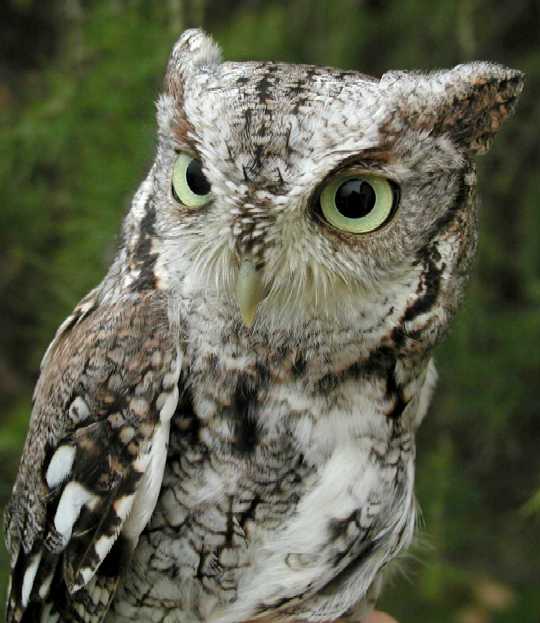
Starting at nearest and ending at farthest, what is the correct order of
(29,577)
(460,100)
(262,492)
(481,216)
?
(460,100) → (262,492) → (29,577) → (481,216)

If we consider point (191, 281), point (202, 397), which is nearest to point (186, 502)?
point (202, 397)

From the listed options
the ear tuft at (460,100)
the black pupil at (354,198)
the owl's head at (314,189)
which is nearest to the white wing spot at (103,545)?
the owl's head at (314,189)

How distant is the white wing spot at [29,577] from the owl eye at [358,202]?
1027 millimetres

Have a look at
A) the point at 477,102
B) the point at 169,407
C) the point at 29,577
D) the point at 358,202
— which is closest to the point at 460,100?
the point at 477,102

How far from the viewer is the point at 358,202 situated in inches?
56.4

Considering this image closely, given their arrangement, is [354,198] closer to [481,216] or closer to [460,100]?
[460,100]

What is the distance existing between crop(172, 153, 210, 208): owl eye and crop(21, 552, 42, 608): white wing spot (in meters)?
0.89

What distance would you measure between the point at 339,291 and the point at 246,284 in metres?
0.21

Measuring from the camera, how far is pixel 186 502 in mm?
1719

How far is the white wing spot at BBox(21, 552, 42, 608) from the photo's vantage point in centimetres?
183

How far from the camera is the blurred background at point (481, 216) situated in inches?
116

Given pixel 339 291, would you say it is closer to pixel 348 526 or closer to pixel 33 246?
pixel 348 526

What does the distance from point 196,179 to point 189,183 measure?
3 centimetres

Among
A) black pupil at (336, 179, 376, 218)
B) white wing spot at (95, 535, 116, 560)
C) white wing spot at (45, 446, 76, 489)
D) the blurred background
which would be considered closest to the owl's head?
black pupil at (336, 179, 376, 218)
